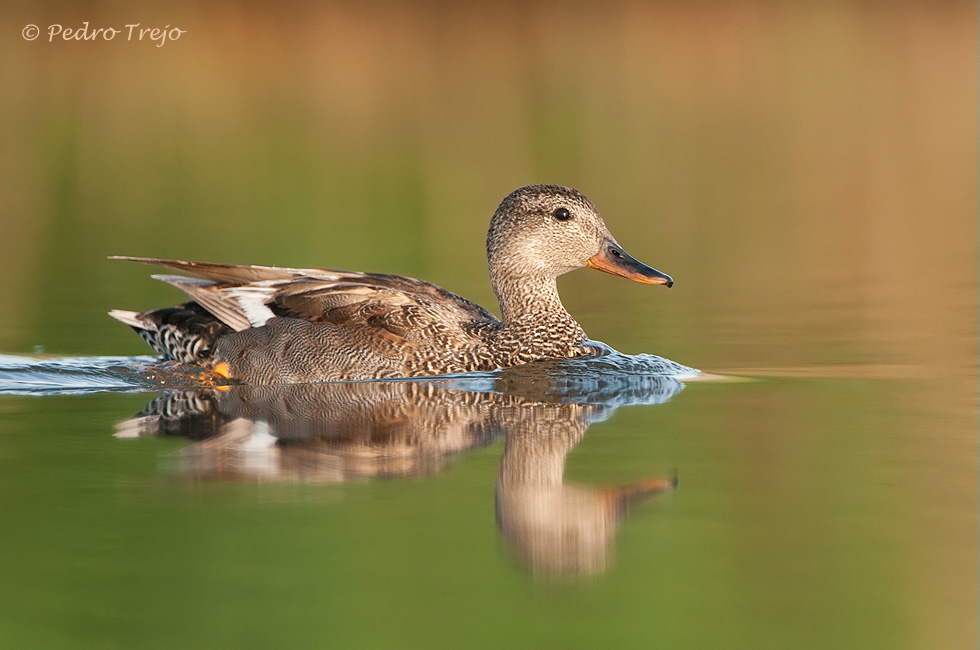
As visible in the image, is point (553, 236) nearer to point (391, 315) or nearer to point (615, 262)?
point (615, 262)

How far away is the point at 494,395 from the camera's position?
323 inches

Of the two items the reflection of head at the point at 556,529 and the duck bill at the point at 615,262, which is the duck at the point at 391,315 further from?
the reflection of head at the point at 556,529

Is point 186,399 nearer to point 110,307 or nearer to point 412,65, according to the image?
point 110,307

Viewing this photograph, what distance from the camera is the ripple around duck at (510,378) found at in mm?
8266

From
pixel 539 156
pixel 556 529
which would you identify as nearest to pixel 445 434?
pixel 556 529

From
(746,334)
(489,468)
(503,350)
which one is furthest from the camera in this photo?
(746,334)

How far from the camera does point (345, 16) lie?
25.2m

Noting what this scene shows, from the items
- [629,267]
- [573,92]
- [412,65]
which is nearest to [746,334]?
[629,267]

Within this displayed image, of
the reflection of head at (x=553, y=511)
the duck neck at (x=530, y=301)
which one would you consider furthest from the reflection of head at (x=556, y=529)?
the duck neck at (x=530, y=301)

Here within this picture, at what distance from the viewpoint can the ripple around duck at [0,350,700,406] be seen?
8266 millimetres

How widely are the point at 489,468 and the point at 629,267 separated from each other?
10.8 ft

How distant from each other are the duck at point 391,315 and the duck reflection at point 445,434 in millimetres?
225

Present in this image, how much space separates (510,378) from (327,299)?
1.30m

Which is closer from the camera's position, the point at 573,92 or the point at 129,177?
the point at 129,177
